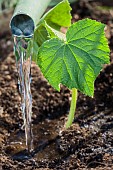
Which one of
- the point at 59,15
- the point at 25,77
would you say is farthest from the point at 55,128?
the point at 59,15

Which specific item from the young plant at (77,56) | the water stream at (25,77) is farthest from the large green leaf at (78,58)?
the water stream at (25,77)

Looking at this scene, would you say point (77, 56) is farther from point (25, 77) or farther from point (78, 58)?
point (25, 77)

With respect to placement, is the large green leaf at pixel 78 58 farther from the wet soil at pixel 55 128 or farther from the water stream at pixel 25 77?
the wet soil at pixel 55 128

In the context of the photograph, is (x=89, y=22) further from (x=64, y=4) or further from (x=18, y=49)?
(x=18, y=49)

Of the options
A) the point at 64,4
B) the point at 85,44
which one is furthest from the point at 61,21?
the point at 85,44

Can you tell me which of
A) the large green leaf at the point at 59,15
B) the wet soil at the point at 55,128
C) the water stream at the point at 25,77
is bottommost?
the wet soil at the point at 55,128

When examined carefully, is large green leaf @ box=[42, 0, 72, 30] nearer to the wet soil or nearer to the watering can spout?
the watering can spout
